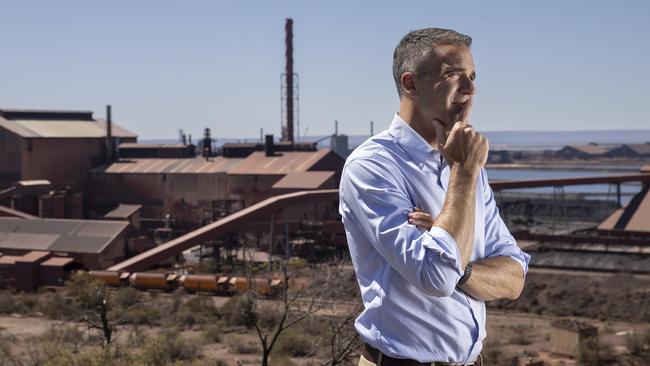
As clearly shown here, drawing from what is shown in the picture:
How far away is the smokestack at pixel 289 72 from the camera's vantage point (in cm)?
5664

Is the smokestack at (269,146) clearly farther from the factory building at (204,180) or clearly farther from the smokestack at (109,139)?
the smokestack at (109,139)

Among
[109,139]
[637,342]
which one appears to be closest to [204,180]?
[109,139]

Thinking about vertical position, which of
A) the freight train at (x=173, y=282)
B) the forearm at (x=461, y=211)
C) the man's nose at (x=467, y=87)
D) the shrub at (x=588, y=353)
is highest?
the man's nose at (x=467, y=87)

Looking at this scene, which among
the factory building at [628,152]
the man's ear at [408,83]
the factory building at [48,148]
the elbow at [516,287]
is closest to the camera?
the man's ear at [408,83]

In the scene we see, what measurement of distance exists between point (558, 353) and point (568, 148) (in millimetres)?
165921

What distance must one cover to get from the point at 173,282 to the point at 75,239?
553cm

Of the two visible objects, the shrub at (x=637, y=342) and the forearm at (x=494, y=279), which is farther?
the shrub at (x=637, y=342)

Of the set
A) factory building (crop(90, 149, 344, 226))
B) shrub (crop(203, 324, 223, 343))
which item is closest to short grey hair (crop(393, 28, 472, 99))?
shrub (crop(203, 324, 223, 343))

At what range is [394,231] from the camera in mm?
2131

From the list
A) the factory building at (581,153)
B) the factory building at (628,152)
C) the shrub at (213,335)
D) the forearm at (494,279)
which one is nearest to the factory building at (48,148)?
the shrub at (213,335)

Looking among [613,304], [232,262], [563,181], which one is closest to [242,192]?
[232,262]

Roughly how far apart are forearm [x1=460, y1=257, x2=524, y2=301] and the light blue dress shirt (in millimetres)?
41

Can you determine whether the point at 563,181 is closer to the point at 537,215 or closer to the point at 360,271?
the point at 537,215

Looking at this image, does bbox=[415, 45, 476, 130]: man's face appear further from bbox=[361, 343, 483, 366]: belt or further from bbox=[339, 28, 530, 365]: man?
bbox=[361, 343, 483, 366]: belt
